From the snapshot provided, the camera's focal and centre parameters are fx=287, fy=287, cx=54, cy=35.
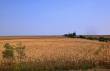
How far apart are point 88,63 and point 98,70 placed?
2.34 m

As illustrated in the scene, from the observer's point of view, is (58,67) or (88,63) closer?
(58,67)

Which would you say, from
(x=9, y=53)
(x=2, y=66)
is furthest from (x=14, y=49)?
(x=2, y=66)

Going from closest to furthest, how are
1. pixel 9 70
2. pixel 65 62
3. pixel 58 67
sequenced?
pixel 9 70 < pixel 58 67 < pixel 65 62

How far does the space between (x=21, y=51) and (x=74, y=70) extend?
5.35 metres

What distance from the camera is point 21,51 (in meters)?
23.6

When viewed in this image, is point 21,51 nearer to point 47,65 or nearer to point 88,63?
point 47,65

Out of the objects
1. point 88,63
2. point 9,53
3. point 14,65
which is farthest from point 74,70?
point 9,53

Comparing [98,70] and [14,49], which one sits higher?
[14,49]

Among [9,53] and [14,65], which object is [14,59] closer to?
[9,53]

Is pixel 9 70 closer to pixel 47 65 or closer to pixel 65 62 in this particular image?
pixel 47 65

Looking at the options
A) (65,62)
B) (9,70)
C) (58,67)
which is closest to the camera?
(9,70)

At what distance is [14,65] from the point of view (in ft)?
66.2

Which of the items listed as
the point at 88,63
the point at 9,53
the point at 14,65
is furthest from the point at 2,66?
the point at 88,63

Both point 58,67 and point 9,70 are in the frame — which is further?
point 58,67
